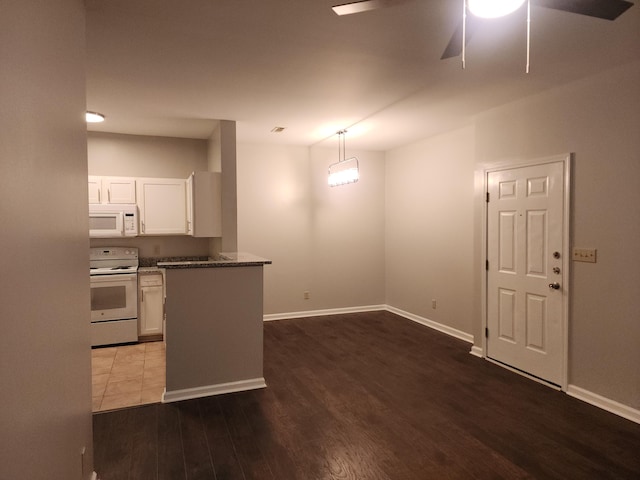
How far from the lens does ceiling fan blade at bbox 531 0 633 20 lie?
158 centimetres

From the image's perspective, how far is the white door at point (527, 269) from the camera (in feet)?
11.0

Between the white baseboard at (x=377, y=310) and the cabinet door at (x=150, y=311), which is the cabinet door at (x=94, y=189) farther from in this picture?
the white baseboard at (x=377, y=310)

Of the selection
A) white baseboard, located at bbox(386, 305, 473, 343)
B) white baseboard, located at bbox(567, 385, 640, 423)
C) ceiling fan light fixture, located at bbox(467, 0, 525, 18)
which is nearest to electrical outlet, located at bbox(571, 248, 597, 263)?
white baseboard, located at bbox(567, 385, 640, 423)

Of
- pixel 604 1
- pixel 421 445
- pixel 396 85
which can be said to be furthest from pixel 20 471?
pixel 396 85

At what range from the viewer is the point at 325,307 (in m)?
6.10

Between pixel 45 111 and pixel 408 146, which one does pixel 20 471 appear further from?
pixel 408 146

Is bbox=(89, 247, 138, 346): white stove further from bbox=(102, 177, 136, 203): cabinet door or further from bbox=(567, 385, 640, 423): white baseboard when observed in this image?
bbox=(567, 385, 640, 423): white baseboard

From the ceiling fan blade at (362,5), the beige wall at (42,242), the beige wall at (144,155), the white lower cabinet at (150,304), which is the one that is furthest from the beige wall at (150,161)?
the ceiling fan blade at (362,5)

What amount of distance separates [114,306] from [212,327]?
6.58ft

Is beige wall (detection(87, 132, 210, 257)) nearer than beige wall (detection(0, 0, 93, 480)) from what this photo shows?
No

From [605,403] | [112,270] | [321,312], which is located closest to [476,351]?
[605,403]

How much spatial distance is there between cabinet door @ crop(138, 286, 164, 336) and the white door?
3.85 meters

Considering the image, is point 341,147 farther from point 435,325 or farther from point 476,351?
point 476,351

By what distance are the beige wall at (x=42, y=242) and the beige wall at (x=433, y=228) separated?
4147 mm
